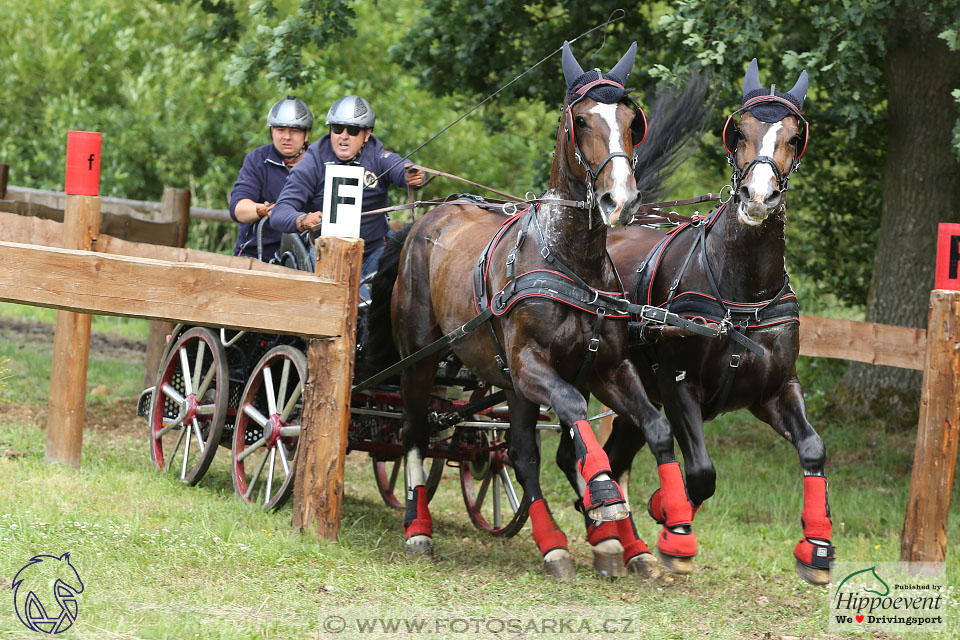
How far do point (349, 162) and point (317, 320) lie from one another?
1737mm

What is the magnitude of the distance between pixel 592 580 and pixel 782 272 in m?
1.69

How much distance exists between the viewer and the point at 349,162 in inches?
262

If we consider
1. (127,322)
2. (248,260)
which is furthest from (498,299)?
(127,322)

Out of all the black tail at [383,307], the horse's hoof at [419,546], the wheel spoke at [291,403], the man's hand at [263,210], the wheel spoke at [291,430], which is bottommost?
the horse's hoof at [419,546]

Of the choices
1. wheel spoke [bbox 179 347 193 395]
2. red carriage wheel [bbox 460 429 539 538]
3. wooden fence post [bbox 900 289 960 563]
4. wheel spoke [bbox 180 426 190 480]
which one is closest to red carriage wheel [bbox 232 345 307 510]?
wheel spoke [bbox 180 426 190 480]

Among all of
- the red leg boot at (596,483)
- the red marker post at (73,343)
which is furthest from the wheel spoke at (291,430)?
the red leg boot at (596,483)

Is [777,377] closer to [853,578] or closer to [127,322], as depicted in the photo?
[853,578]

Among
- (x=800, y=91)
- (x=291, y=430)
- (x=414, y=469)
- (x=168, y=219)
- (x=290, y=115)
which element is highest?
(x=290, y=115)

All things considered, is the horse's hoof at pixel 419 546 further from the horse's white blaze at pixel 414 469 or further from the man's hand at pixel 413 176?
the man's hand at pixel 413 176

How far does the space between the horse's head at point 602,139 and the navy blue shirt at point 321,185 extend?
1.76m

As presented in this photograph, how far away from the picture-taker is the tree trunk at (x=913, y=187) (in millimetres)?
8594

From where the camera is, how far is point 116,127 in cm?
1766

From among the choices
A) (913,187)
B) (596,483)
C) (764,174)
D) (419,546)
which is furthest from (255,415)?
(913,187)

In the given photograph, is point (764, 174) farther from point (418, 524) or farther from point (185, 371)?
point (185, 371)
